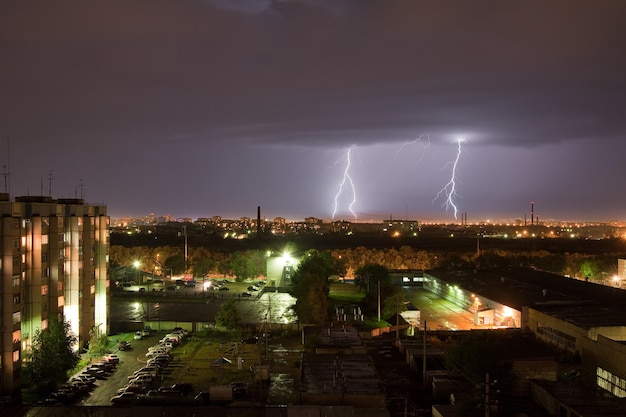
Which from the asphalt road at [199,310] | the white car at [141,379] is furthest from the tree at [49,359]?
the asphalt road at [199,310]

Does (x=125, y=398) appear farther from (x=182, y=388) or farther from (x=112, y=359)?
(x=112, y=359)

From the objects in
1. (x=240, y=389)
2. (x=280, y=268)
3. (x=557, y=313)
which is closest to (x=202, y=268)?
(x=280, y=268)

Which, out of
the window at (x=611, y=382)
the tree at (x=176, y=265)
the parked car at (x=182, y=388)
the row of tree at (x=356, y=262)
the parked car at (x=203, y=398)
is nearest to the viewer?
the parked car at (x=203, y=398)

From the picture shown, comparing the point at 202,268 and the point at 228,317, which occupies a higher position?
the point at 202,268

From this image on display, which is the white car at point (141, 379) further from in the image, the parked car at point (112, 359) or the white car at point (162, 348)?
the white car at point (162, 348)

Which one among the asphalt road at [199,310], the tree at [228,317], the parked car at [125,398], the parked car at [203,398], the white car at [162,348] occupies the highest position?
the tree at [228,317]

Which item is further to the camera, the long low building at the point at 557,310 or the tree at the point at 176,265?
the tree at the point at 176,265

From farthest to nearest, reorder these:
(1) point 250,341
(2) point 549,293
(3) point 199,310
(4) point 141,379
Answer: (3) point 199,310, (2) point 549,293, (1) point 250,341, (4) point 141,379
